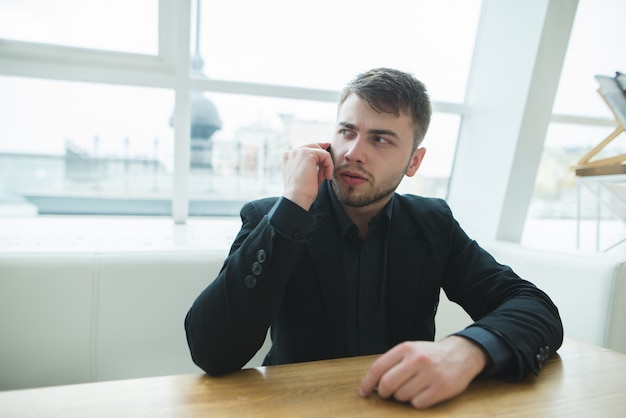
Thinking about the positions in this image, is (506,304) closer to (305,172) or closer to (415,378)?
(415,378)

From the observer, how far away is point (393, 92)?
51.7 inches

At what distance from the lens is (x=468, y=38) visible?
105 inches

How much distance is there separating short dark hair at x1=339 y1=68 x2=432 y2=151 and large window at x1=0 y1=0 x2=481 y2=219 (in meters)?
0.97

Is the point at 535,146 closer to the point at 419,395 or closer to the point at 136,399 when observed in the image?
the point at 419,395

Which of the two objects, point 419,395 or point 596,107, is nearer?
point 419,395

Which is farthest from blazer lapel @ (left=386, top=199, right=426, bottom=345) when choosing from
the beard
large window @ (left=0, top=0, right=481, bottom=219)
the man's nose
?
large window @ (left=0, top=0, right=481, bottom=219)

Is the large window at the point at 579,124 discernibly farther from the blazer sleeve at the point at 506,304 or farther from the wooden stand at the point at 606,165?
the blazer sleeve at the point at 506,304

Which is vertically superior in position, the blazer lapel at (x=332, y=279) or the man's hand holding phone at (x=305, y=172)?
the man's hand holding phone at (x=305, y=172)

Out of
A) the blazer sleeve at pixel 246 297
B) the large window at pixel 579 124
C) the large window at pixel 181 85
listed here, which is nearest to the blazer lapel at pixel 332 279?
the blazer sleeve at pixel 246 297

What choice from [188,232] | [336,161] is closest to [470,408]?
[336,161]

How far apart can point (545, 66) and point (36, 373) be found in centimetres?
277

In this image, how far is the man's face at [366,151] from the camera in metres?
1.28

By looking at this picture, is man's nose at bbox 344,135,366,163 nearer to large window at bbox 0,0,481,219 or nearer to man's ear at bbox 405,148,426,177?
man's ear at bbox 405,148,426,177

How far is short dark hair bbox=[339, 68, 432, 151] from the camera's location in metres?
1.31
